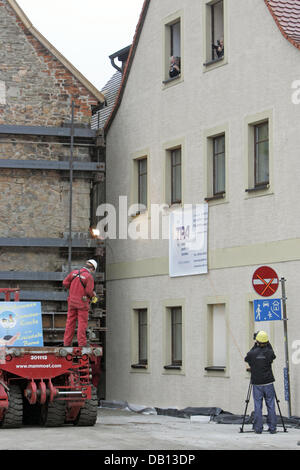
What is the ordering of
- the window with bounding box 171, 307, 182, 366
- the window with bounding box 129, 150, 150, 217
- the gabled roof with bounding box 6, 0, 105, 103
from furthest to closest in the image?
the gabled roof with bounding box 6, 0, 105, 103 → the window with bounding box 129, 150, 150, 217 → the window with bounding box 171, 307, 182, 366

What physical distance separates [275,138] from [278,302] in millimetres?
3605

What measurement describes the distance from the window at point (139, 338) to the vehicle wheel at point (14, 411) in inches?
322

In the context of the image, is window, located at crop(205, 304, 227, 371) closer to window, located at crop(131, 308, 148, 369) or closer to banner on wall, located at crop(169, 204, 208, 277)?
banner on wall, located at crop(169, 204, 208, 277)

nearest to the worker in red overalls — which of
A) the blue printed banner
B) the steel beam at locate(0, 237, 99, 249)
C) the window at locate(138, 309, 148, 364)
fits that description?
the blue printed banner

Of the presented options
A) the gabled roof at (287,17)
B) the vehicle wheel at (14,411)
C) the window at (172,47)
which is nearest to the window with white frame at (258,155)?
the gabled roof at (287,17)

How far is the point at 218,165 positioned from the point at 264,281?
16.5ft

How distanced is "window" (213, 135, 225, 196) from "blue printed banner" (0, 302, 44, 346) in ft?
16.2

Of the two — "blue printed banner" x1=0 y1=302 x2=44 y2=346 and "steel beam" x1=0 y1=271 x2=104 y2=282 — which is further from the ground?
"steel beam" x1=0 y1=271 x2=104 y2=282

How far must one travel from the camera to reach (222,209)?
24062mm

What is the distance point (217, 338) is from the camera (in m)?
24.3

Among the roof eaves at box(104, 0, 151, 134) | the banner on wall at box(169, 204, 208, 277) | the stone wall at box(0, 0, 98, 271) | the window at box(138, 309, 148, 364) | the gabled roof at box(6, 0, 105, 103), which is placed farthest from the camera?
the gabled roof at box(6, 0, 105, 103)

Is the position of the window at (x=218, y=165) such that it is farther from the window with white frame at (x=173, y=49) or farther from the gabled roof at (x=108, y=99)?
the gabled roof at (x=108, y=99)

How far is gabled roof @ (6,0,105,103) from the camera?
28.0 meters

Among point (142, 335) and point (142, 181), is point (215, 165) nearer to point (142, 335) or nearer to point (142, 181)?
point (142, 181)
